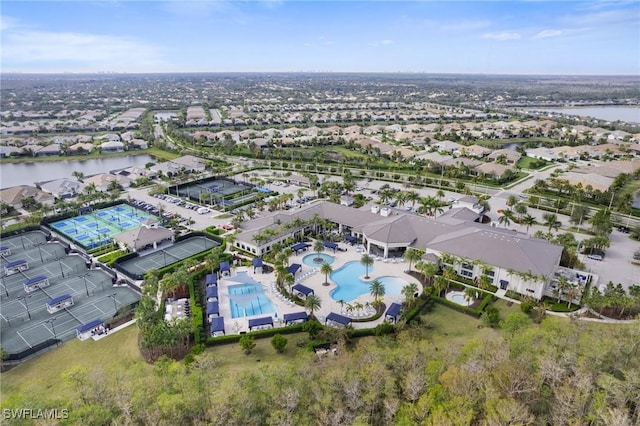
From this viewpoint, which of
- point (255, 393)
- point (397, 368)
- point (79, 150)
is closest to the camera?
point (255, 393)

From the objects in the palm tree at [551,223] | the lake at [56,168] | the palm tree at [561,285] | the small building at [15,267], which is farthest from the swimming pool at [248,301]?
the lake at [56,168]

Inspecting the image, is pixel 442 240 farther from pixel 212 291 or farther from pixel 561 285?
pixel 212 291

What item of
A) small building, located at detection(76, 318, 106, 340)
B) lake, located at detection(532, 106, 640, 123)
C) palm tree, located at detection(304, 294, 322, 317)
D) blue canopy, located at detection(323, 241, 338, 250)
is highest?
lake, located at detection(532, 106, 640, 123)

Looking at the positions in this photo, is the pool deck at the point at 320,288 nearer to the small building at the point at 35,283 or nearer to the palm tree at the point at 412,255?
the palm tree at the point at 412,255

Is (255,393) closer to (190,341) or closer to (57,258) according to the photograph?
(190,341)

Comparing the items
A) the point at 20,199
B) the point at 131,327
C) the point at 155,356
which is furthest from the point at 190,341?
the point at 20,199

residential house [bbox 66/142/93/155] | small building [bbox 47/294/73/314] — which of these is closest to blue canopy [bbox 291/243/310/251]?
small building [bbox 47/294/73/314]

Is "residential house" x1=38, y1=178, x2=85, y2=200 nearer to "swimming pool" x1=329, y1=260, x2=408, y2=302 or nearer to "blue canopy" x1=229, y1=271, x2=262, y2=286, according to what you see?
"blue canopy" x1=229, y1=271, x2=262, y2=286
